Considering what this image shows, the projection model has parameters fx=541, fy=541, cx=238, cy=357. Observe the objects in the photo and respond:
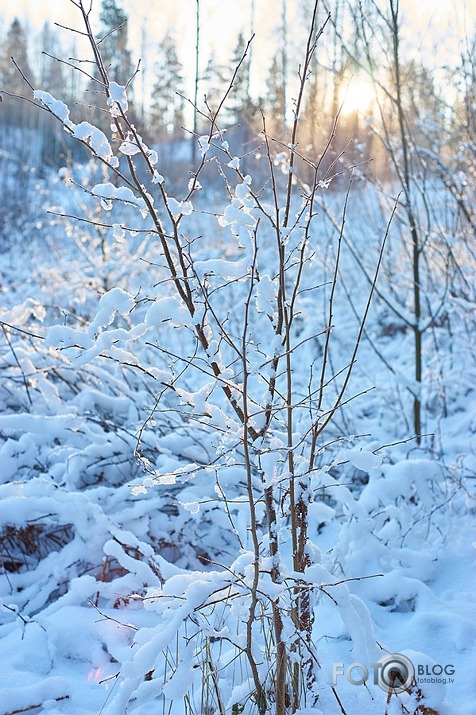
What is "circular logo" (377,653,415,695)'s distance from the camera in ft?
4.32

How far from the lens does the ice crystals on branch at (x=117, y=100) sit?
1006 mm

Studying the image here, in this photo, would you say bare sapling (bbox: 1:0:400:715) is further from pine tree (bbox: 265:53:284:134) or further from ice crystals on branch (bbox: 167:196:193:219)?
pine tree (bbox: 265:53:284:134)

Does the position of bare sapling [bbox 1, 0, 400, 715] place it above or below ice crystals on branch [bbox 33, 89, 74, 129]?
below

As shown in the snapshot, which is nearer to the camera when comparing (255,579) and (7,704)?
(255,579)

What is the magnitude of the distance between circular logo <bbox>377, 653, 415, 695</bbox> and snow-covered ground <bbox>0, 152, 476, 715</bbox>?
1.3 inches

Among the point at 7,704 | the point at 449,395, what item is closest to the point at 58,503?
the point at 7,704

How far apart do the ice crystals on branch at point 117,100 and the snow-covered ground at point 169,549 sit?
28cm

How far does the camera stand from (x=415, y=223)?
267cm

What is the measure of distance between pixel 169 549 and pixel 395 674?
1.10 meters

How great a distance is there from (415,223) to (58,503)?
6.78 ft

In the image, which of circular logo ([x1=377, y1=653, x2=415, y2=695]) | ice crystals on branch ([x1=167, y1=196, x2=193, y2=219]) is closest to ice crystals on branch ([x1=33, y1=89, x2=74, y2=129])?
ice crystals on branch ([x1=167, y1=196, x2=193, y2=219])

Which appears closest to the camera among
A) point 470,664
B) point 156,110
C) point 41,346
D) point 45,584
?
point 470,664

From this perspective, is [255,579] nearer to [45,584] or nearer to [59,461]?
[45,584]

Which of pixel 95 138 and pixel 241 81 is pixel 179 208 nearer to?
pixel 95 138
